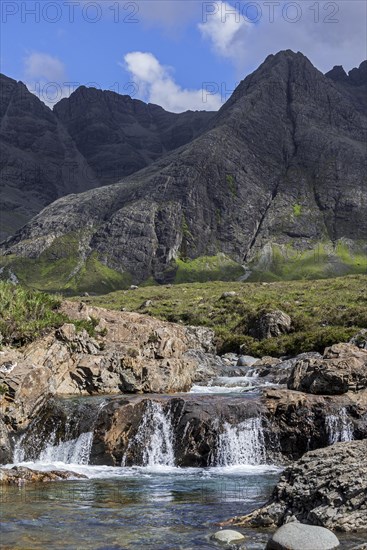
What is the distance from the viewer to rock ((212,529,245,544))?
51.7 feet

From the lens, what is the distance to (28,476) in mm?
25797

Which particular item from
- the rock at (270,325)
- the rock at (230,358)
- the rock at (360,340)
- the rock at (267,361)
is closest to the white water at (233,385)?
the rock at (267,361)

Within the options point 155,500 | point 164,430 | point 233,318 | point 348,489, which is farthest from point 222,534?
point 233,318

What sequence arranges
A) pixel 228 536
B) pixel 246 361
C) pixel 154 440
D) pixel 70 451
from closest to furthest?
pixel 228 536
pixel 154 440
pixel 70 451
pixel 246 361

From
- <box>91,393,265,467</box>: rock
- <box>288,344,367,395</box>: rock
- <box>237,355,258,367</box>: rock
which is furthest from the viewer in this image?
<box>237,355,258,367</box>: rock

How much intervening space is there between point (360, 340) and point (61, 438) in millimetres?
33196

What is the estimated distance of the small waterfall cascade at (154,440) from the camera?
31.5m

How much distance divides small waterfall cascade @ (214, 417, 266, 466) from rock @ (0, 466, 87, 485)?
771 centimetres

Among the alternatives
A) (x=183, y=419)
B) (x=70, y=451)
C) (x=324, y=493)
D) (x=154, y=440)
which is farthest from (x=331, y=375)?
(x=324, y=493)

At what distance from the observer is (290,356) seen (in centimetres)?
6100

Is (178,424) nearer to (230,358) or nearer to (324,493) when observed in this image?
(324,493)

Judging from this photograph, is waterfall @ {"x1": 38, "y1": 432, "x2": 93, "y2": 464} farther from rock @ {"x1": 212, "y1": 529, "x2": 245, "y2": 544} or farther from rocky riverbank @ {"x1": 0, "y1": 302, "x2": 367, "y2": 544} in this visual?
rock @ {"x1": 212, "y1": 529, "x2": 245, "y2": 544}

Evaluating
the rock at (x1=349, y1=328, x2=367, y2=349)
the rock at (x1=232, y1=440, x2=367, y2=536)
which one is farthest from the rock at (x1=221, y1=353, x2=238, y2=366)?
the rock at (x1=232, y1=440, x2=367, y2=536)

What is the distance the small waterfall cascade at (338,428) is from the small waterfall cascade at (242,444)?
11.5 feet
